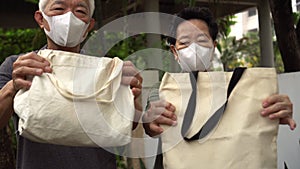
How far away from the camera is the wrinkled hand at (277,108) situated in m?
1.37

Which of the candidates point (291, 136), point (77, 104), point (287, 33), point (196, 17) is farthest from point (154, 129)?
point (287, 33)

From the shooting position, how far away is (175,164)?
4.65 ft

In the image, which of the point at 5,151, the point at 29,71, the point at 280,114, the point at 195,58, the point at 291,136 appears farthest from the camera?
the point at 5,151

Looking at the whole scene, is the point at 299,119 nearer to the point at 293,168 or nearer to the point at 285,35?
the point at 293,168

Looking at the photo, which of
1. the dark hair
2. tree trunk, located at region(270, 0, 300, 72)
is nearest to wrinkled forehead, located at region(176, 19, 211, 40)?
the dark hair

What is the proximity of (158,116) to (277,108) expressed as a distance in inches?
15.1

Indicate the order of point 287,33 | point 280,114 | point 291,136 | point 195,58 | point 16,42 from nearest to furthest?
point 280,114 < point 195,58 < point 291,136 < point 287,33 < point 16,42

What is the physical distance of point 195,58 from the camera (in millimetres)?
1510

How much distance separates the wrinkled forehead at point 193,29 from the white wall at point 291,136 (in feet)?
4.47

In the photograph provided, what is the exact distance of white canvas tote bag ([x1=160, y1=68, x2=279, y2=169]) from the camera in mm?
1379

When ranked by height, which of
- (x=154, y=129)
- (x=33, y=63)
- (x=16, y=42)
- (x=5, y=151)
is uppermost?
(x=16, y=42)

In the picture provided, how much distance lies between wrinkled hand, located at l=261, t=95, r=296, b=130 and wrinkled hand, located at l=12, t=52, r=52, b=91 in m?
0.70

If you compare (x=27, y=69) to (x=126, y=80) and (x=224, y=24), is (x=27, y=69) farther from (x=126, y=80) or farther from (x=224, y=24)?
(x=224, y=24)

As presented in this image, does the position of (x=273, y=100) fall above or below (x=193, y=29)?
below
